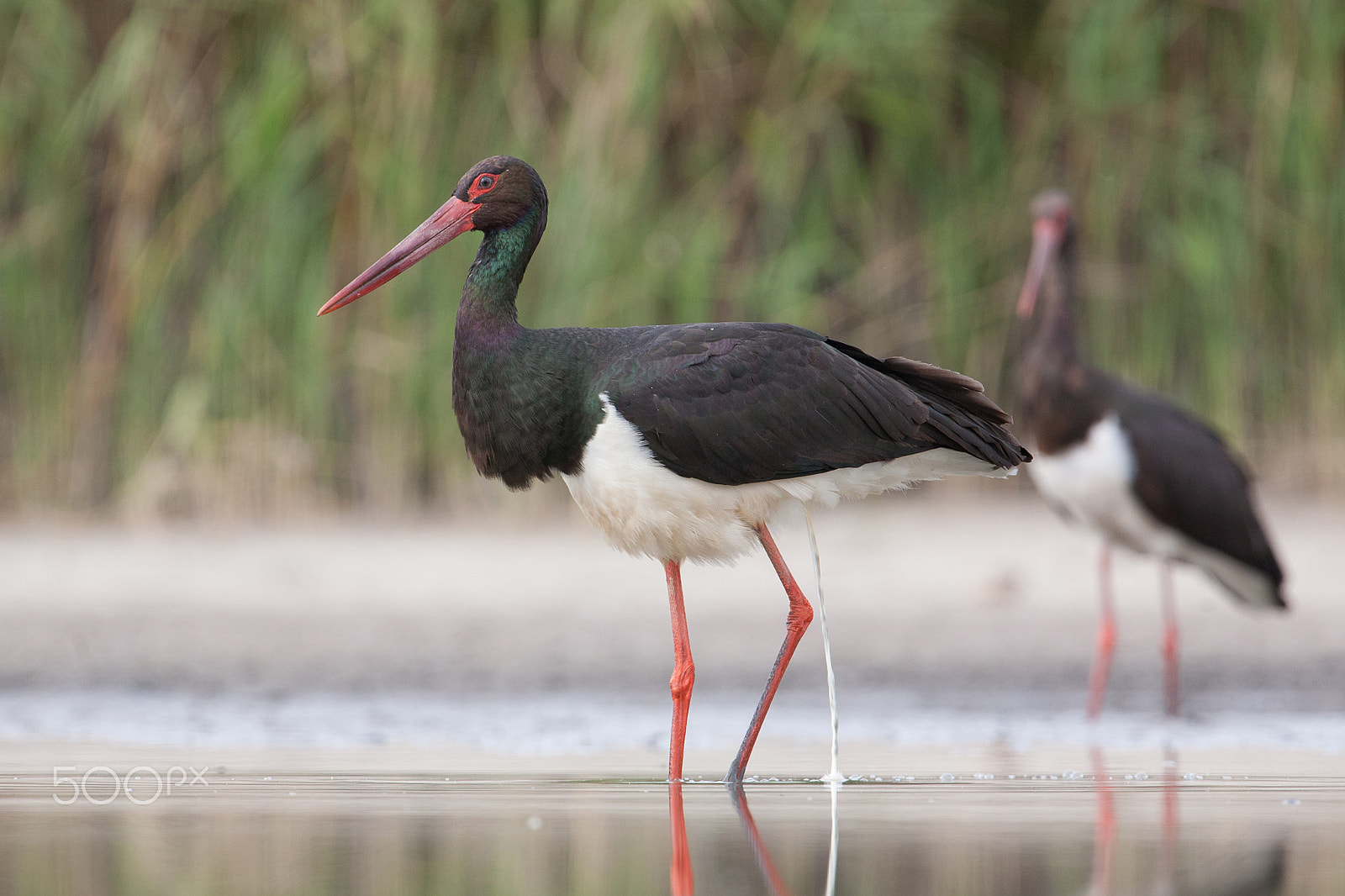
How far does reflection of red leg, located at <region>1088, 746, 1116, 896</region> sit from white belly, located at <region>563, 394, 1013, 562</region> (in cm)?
86

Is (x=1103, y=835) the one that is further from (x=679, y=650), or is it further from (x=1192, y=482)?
(x=1192, y=482)

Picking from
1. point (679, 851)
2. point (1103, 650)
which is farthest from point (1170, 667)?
point (679, 851)

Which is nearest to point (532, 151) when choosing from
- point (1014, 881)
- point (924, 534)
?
point (924, 534)

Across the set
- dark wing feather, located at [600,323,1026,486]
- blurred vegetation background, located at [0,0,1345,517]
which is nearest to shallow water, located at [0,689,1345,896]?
dark wing feather, located at [600,323,1026,486]

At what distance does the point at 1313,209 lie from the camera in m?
8.20

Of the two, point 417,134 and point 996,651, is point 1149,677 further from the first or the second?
point 417,134

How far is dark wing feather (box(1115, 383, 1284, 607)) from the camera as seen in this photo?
6.34 metres

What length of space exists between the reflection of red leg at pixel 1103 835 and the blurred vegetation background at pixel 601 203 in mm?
4026

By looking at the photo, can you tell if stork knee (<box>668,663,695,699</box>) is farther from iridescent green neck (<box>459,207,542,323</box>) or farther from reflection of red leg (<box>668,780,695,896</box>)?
iridescent green neck (<box>459,207,542,323</box>)

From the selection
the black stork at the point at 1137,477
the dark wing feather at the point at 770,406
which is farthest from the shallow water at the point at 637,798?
the dark wing feather at the point at 770,406

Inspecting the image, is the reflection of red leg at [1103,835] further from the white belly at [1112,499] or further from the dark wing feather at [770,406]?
the white belly at [1112,499]

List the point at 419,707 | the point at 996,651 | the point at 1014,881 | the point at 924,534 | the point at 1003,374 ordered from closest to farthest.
Answer: 1. the point at 1014,881
2. the point at 419,707
3. the point at 996,651
4. the point at 924,534
5. the point at 1003,374

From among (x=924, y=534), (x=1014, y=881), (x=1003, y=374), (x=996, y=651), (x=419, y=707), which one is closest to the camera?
(x=1014, y=881)

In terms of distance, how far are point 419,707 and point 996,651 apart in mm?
2020
